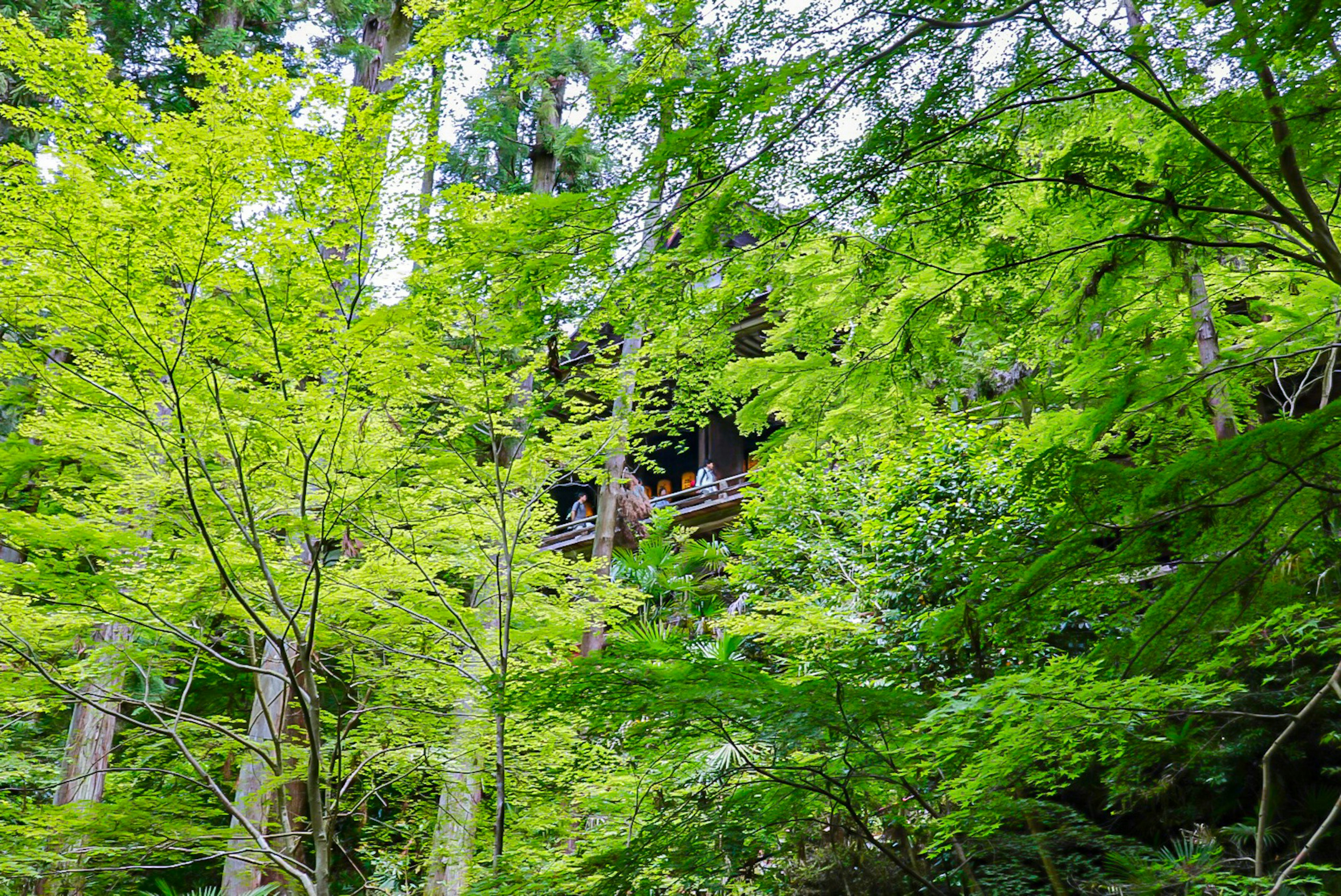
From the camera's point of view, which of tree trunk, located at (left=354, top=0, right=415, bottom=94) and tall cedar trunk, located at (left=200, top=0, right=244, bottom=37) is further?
tall cedar trunk, located at (left=200, top=0, right=244, bottom=37)

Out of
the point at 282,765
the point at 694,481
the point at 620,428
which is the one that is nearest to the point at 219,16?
the point at 694,481

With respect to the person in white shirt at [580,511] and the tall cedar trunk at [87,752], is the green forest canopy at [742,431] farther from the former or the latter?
the person in white shirt at [580,511]

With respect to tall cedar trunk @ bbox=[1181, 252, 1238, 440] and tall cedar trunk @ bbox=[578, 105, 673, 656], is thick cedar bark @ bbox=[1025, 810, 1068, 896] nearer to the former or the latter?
tall cedar trunk @ bbox=[1181, 252, 1238, 440]

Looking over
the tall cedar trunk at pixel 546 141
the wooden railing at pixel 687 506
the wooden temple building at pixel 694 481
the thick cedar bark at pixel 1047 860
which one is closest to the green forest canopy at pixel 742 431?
the thick cedar bark at pixel 1047 860

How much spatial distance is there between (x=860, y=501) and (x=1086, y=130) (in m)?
4.90

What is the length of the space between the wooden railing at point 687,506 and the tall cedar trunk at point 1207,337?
702 centimetres

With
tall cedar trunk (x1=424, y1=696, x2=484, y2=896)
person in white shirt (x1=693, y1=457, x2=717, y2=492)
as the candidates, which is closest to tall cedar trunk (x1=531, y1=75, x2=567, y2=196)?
person in white shirt (x1=693, y1=457, x2=717, y2=492)

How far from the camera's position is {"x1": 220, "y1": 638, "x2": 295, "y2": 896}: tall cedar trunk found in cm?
753

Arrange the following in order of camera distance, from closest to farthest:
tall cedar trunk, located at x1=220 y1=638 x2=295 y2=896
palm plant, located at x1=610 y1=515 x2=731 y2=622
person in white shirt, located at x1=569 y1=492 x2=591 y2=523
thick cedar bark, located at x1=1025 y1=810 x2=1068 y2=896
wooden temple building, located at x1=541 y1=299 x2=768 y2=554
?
thick cedar bark, located at x1=1025 y1=810 x2=1068 y2=896
tall cedar trunk, located at x1=220 y1=638 x2=295 y2=896
palm plant, located at x1=610 y1=515 x2=731 y2=622
wooden temple building, located at x1=541 y1=299 x2=768 y2=554
person in white shirt, located at x1=569 y1=492 x2=591 y2=523

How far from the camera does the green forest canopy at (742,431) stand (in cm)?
333

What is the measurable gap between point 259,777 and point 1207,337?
29.4 feet

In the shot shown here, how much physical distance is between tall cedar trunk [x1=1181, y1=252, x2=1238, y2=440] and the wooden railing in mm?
7018

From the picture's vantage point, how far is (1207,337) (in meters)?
5.90

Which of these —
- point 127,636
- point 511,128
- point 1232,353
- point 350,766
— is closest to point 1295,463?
point 1232,353
